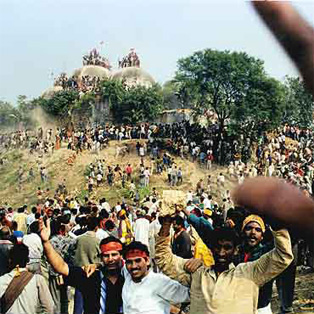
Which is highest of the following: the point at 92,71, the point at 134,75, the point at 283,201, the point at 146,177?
the point at 92,71

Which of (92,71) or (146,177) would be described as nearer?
(146,177)

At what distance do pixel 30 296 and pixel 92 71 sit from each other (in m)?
55.4

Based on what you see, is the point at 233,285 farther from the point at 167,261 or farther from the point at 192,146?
the point at 192,146

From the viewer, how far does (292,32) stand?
0.52 metres

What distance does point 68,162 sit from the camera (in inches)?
1194

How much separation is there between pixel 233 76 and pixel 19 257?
90.2 ft

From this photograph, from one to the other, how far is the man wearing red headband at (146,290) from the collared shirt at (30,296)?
2.29ft

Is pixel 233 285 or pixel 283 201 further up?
pixel 283 201

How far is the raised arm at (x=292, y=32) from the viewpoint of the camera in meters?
0.51

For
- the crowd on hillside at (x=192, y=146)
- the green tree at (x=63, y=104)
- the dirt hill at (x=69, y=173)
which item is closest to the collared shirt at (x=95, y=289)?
the crowd on hillside at (x=192, y=146)

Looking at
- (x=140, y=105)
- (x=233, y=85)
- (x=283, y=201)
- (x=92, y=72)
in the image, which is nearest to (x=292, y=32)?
(x=283, y=201)

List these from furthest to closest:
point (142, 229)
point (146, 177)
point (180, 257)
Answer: point (146, 177), point (142, 229), point (180, 257)

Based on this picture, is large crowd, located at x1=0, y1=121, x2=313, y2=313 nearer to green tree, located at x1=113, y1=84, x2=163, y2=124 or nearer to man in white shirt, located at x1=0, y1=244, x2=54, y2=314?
man in white shirt, located at x1=0, y1=244, x2=54, y2=314

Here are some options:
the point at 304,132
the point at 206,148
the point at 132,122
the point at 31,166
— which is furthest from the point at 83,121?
the point at 304,132
